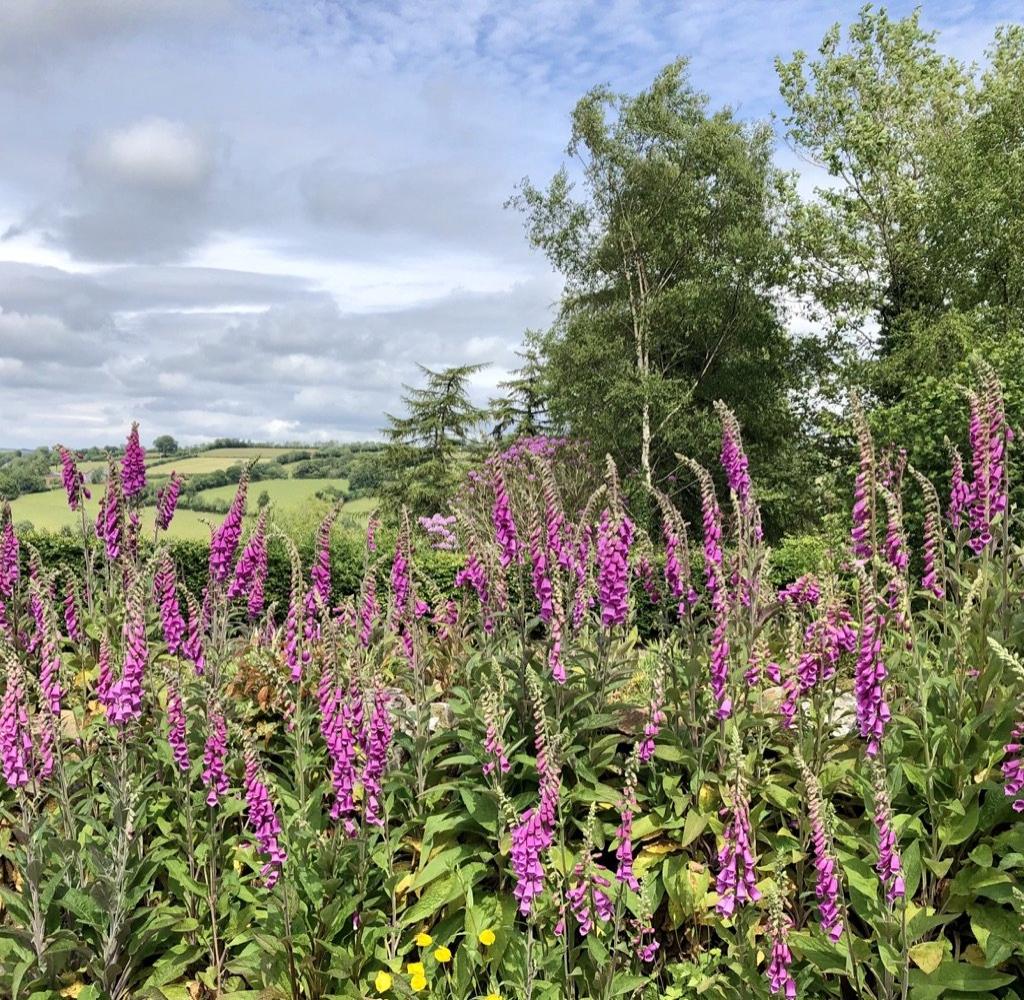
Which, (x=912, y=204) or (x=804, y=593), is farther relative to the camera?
(x=912, y=204)

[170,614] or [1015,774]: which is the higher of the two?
[170,614]

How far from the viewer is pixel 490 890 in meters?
4.02

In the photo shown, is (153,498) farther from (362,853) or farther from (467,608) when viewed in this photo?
(362,853)

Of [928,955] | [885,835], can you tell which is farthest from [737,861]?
[928,955]

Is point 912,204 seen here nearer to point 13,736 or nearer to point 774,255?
point 774,255

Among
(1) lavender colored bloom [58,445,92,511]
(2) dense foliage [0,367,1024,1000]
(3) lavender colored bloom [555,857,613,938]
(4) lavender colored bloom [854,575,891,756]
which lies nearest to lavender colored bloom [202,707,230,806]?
(2) dense foliage [0,367,1024,1000]

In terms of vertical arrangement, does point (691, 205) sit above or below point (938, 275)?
above

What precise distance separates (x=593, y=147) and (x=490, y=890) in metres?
26.0

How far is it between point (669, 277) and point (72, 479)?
23.0m

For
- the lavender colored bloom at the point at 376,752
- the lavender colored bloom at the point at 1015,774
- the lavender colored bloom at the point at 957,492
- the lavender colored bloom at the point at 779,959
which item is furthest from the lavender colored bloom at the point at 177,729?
the lavender colored bloom at the point at 957,492

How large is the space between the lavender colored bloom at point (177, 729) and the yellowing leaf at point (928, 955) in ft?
10.5

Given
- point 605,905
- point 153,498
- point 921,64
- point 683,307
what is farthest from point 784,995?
point 921,64

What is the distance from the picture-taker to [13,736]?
3.79 meters

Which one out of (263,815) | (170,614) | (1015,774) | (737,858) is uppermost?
(170,614)
